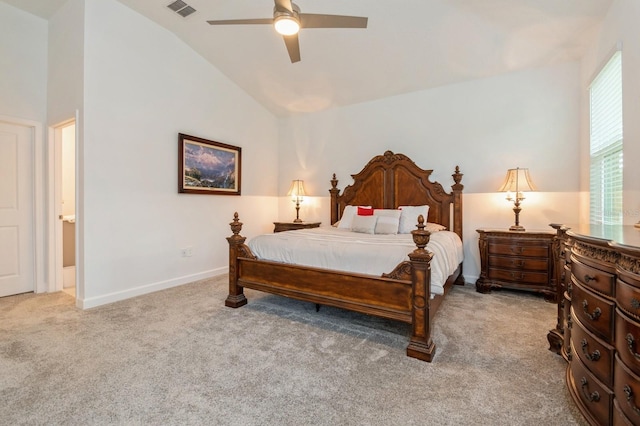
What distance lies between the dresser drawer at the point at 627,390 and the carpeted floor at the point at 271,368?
47 cm

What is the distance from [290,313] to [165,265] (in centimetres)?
198

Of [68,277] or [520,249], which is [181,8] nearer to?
[68,277]

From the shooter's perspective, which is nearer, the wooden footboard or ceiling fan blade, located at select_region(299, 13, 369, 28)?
the wooden footboard

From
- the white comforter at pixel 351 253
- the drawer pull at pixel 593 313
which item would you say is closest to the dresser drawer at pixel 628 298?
the drawer pull at pixel 593 313

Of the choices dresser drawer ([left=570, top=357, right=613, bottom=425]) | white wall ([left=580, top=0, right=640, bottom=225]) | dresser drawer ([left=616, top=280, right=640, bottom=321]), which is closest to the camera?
dresser drawer ([left=616, top=280, right=640, bottom=321])

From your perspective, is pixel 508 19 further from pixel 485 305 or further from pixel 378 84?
pixel 485 305

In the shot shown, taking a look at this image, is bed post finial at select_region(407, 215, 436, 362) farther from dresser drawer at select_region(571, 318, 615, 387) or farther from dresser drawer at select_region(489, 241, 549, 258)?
dresser drawer at select_region(489, 241, 549, 258)

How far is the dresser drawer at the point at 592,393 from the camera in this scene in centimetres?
127

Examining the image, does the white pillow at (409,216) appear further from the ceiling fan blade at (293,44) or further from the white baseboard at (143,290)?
the white baseboard at (143,290)

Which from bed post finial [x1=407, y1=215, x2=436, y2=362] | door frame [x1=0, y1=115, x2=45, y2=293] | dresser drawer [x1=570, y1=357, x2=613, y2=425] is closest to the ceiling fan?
bed post finial [x1=407, y1=215, x2=436, y2=362]

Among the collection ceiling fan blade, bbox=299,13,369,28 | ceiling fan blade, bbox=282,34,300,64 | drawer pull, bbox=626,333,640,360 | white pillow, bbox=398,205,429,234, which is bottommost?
drawer pull, bbox=626,333,640,360

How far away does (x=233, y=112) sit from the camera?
4.88m

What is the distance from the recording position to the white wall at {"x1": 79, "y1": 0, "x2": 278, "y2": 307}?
10.7ft

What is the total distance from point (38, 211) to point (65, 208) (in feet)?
2.59
